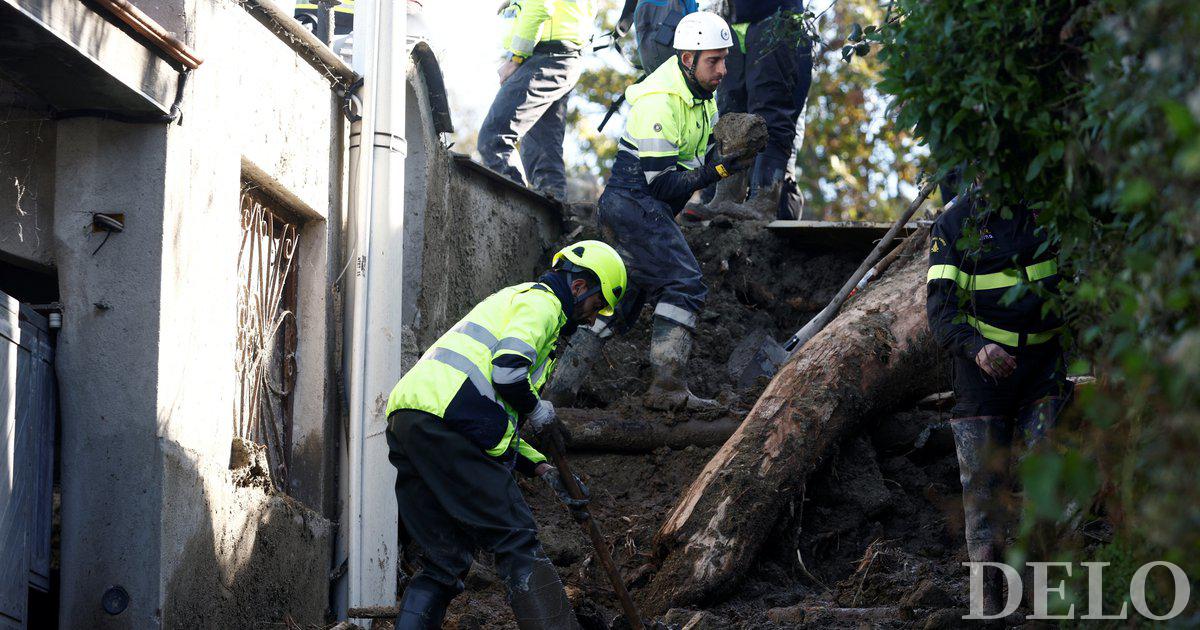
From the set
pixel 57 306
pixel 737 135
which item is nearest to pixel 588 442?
pixel 737 135

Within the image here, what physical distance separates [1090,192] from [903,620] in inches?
87.5

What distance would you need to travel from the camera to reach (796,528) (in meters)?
6.32

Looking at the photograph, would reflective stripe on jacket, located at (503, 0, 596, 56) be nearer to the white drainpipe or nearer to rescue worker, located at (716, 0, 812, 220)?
rescue worker, located at (716, 0, 812, 220)

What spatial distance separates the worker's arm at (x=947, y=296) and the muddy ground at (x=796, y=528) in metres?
0.71

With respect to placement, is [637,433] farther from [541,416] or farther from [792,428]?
[541,416]

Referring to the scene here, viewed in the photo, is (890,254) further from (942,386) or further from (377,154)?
(377,154)

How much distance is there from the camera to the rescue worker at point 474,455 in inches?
200

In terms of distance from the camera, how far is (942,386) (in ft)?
23.3

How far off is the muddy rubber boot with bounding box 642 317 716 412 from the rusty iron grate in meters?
2.09

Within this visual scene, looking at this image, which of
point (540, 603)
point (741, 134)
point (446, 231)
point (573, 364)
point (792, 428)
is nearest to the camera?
point (540, 603)

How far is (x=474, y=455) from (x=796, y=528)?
199cm

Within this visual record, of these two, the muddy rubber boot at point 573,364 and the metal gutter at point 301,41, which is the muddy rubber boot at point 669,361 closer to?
the muddy rubber boot at point 573,364
